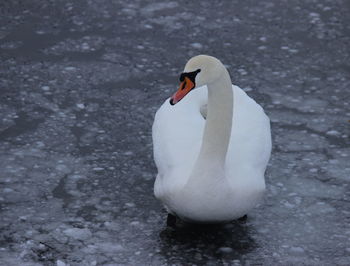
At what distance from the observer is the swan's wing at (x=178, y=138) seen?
5.02m

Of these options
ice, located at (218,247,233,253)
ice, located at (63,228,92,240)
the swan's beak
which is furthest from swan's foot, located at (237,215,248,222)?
the swan's beak

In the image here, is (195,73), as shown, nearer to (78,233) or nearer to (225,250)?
(225,250)

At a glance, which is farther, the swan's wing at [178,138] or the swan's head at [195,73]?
the swan's wing at [178,138]

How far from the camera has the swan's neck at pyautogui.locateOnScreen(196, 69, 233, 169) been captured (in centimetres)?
485

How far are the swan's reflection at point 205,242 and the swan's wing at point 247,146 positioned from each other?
0.40 m

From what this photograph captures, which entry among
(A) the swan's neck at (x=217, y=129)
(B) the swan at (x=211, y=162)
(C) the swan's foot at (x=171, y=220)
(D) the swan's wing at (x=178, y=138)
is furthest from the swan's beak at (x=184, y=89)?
(C) the swan's foot at (x=171, y=220)

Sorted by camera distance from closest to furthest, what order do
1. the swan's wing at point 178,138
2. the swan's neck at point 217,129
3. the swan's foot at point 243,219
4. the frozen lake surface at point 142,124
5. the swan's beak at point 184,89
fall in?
1. the swan's beak at point 184,89
2. the swan's neck at point 217,129
3. the swan's wing at point 178,138
4. the frozen lake surface at point 142,124
5. the swan's foot at point 243,219

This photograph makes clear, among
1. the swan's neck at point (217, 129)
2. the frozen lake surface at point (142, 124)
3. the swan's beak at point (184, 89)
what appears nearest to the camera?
the swan's beak at point (184, 89)

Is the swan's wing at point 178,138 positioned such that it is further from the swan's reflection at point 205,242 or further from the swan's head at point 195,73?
the swan's head at point 195,73

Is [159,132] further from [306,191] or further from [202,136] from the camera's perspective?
[306,191]

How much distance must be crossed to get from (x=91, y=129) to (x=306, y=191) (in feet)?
5.22

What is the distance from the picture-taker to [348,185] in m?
5.81

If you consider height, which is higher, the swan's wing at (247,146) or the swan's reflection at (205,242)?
the swan's wing at (247,146)

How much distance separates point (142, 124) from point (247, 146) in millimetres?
1594
